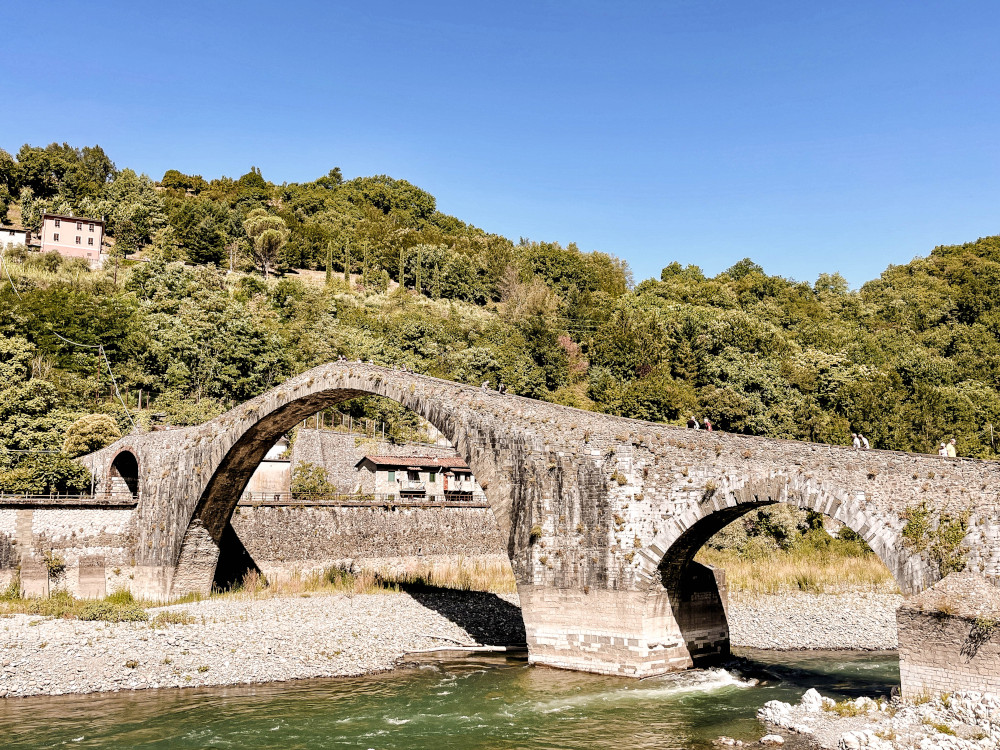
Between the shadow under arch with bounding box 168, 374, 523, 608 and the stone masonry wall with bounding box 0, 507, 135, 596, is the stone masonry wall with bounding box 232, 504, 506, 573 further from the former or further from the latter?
the stone masonry wall with bounding box 0, 507, 135, 596

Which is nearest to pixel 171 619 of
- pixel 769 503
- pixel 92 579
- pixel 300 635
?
pixel 300 635

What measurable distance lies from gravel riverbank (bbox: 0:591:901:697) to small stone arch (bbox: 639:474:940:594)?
7749 millimetres

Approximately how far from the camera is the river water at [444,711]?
53.8 feet

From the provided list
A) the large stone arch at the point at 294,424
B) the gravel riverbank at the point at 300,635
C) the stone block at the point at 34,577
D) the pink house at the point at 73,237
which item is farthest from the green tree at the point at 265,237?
the gravel riverbank at the point at 300,635

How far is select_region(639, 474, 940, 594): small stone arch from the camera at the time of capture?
1684 cm

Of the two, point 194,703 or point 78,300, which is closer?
point 194,703

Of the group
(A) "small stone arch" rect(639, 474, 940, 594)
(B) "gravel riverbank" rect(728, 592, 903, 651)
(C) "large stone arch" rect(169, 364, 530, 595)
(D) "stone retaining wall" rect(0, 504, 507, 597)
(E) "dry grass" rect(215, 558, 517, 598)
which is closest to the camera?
(A) "small stone arch" rect(639, 474, 940, 594)

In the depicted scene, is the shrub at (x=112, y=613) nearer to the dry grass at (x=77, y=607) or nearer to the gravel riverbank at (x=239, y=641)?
the dry grass at (x=77, y=607)

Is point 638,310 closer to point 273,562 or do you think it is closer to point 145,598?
point 273,562

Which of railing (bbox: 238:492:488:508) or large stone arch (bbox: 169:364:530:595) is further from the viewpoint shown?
railing (bbox: 238:492:488:508)

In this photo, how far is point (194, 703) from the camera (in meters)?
19.3

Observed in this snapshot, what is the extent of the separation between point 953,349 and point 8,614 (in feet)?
262

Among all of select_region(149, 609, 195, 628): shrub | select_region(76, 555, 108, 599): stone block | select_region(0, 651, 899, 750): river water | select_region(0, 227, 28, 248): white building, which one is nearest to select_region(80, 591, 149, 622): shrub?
select_region(149, 609, 195, 628): shrub

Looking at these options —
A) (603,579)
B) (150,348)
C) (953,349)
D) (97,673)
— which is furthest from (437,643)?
(953,349)
